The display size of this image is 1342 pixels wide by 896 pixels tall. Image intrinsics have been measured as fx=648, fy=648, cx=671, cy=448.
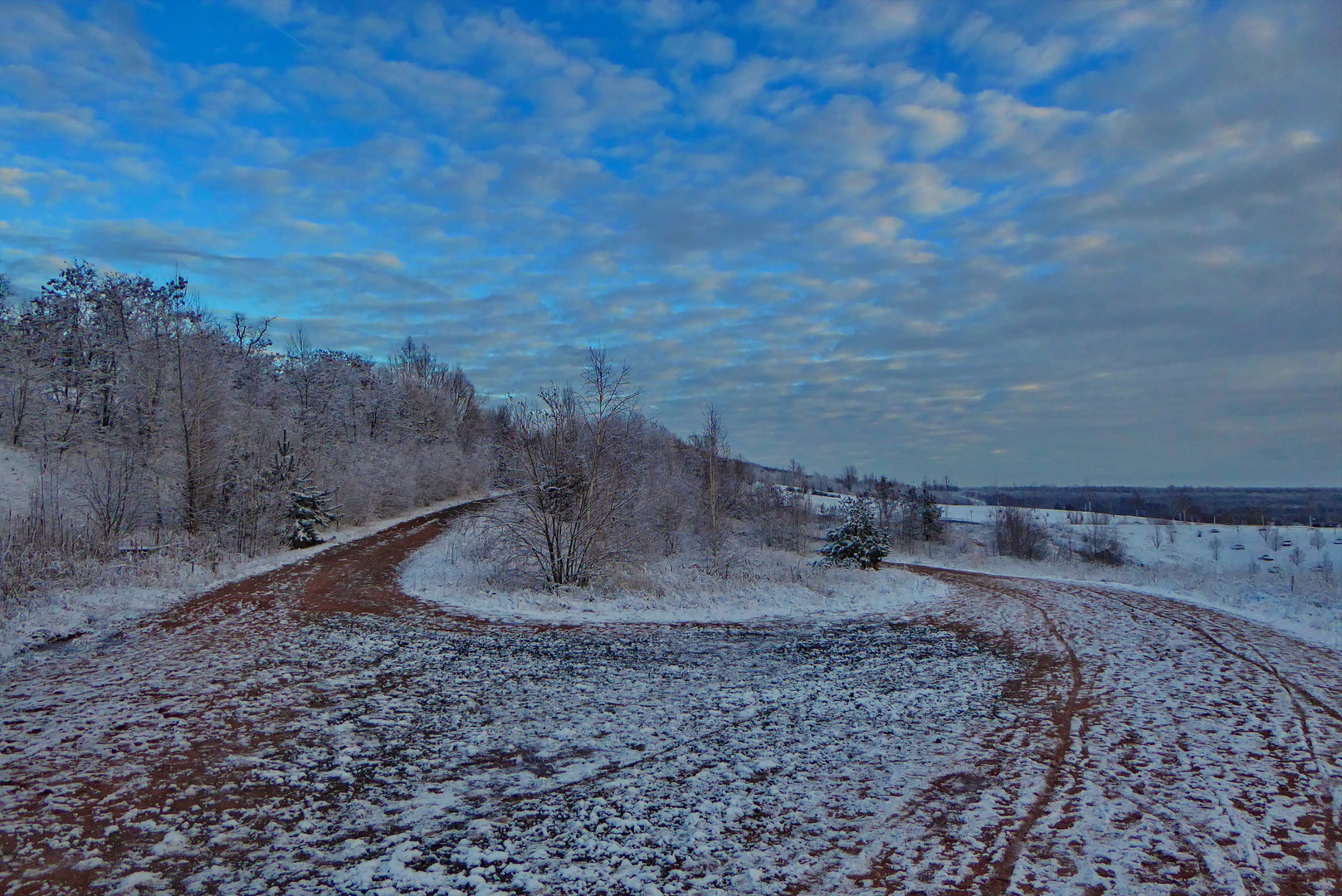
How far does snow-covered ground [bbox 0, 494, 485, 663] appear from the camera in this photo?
1068 centimetres

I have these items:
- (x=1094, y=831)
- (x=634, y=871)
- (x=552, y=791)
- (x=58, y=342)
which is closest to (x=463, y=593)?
(x=552, y=791)

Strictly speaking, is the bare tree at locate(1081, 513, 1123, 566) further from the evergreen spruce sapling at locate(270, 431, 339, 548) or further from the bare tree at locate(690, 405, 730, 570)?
the evergreen spruce sapling at locate(270, 431, 339, 548)

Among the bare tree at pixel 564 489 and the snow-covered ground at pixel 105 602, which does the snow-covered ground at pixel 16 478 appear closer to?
the snow-covered ground at pixel 105 602

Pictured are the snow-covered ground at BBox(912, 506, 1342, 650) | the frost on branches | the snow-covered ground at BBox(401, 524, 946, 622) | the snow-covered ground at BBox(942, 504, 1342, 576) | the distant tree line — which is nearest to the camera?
the snow-covered ground at BBox(401, 524, 946, 622)

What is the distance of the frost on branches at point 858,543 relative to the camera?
2670 centimetres

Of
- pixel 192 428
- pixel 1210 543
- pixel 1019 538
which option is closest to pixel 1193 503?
pixel 1210 543

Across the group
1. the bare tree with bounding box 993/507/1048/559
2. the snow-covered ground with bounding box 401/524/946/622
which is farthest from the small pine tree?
the bare tree with bounding box 993/507/1048/559

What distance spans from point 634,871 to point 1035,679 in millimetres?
7100

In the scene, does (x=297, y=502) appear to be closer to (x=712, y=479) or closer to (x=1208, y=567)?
(x=712, y=479)

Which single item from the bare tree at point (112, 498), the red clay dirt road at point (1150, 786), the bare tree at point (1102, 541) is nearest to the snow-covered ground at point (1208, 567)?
the bare tree at point (1102, 541)

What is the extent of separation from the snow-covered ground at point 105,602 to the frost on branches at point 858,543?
2052 cm

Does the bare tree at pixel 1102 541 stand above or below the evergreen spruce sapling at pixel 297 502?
below

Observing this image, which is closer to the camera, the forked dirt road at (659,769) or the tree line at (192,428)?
the forked dirt road at (659,769)

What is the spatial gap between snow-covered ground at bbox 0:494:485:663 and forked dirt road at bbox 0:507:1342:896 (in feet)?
4.25
